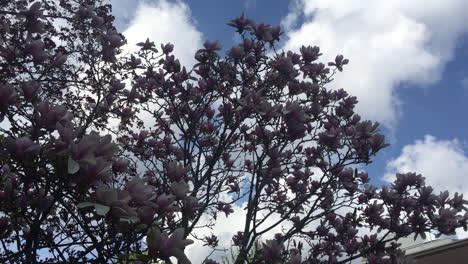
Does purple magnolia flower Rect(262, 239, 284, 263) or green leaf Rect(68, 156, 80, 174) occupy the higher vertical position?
purple magnolia flower Rect(262, 239, 284, 263)

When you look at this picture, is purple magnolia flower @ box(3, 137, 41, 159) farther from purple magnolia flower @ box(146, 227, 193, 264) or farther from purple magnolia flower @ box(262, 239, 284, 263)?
purple magnolia flower @ box(262, 239, 284, 263)

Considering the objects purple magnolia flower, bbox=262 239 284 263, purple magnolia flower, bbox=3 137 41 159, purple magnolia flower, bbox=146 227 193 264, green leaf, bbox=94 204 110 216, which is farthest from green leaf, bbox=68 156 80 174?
purple magnolia flower, bbox=262 239 284 263

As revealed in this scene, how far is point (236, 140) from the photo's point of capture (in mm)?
5566

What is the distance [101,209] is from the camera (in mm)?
1786

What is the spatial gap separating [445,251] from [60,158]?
639 inches

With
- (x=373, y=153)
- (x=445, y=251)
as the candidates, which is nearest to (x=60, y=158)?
(x=373, y=153)

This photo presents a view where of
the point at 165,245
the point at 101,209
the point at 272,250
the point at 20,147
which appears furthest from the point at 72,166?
the point at 272,250

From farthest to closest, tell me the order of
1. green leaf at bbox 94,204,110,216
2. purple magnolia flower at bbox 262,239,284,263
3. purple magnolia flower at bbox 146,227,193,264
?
purple magnolia flower at bbox 262,239,284,263 → purple magnolia flower at bbox 146,227,193,264 → green leaf at bbox 94,204,110,216

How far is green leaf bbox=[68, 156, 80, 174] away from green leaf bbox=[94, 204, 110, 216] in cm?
17

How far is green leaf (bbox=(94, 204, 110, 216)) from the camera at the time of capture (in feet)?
5.79

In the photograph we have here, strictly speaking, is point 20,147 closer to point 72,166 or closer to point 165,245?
point 72,166

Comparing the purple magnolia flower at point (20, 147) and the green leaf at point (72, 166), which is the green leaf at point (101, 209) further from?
the purple magnolia flower at point (20, 147)

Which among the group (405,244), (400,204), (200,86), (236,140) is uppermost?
(405,244)

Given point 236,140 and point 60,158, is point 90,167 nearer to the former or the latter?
point 60,158
